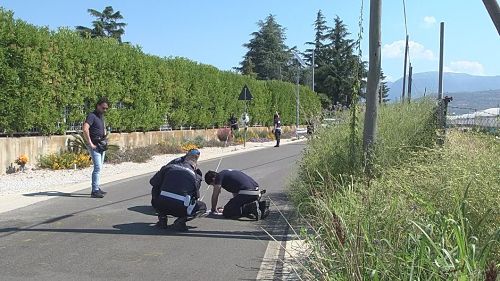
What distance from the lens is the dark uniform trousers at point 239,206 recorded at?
8.88 meters

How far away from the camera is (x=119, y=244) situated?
7.08 metres

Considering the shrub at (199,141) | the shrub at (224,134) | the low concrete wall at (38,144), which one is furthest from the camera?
the shrub at (224,134)

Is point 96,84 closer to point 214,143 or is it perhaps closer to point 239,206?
point 214,143

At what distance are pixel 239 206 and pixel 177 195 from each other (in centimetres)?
131

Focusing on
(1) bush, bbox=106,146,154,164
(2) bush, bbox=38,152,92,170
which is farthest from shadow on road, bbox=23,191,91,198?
(1) bush, bbox=106,146,154,164

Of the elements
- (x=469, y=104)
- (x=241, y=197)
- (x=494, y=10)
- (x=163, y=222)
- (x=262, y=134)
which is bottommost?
(x=163, y=222)

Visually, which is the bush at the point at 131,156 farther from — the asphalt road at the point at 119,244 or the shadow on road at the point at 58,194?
the asphalt road at the point at 119,244

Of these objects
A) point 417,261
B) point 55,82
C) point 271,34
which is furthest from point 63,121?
point 271,34

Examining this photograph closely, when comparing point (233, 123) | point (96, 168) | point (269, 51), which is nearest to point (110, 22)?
point (269, 51)

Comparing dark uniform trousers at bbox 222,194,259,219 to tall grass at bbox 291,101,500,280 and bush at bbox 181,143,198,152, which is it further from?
bush at bbox 181,143,198,152

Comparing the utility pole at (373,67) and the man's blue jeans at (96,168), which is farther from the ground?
the utility pole at (373,67)

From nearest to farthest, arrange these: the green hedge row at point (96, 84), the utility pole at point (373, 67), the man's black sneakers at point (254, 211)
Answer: the utility pole at point (373, 67)
the man's black sneakers at point (254, 211)
the green hedge row at point (96, 84)

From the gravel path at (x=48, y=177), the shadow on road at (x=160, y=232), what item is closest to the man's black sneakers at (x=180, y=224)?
the shadow on road at (x=160, y=232)

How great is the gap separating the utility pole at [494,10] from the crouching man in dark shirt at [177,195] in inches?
183
